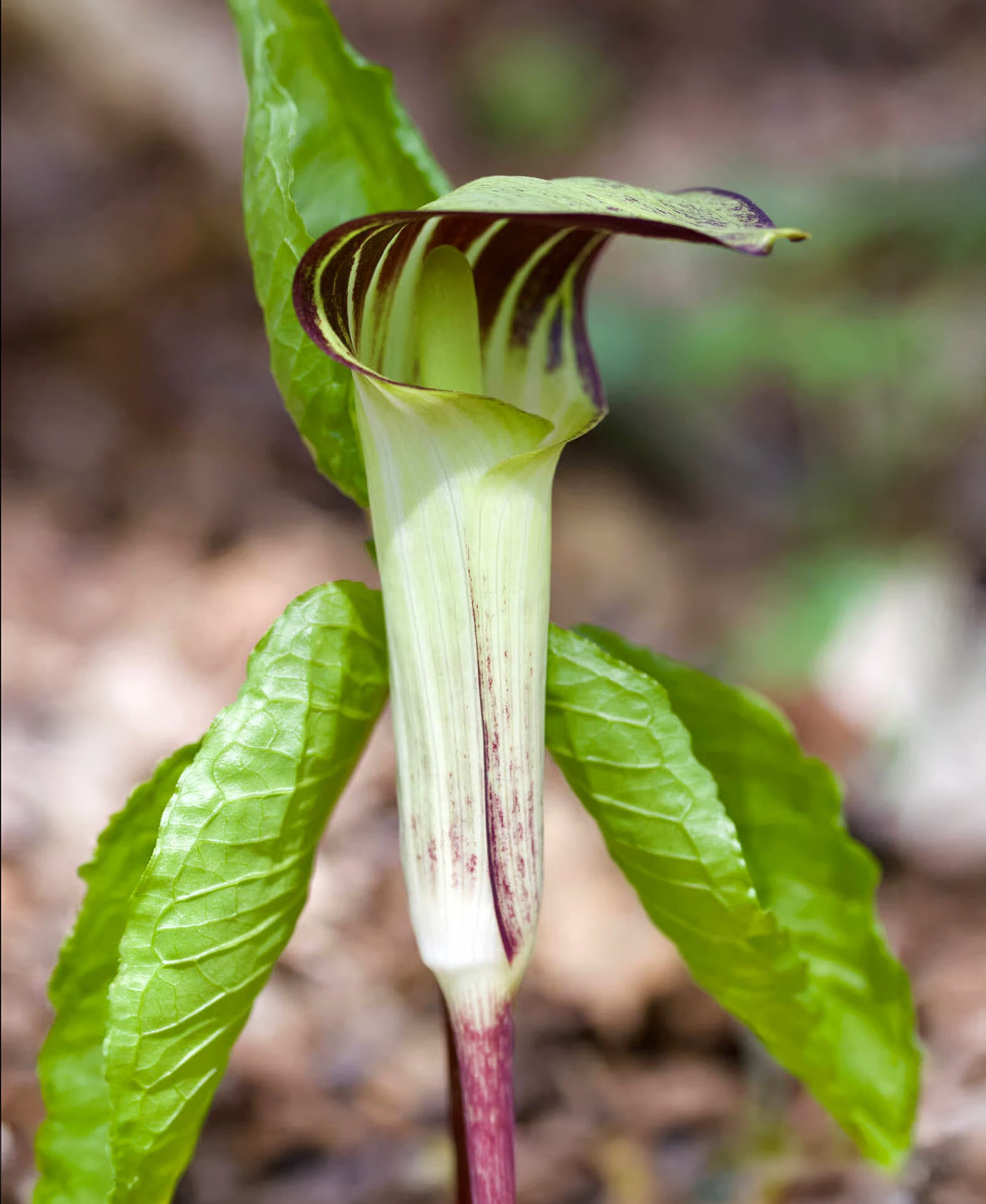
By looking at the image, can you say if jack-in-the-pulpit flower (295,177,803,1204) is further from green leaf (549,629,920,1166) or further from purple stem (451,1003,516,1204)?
green leaf (549,629,920,1166)

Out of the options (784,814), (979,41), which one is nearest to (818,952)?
(784,814)

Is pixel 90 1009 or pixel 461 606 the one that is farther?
pixel 90 1009

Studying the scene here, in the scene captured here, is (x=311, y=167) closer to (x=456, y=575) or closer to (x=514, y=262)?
(x=514, y=262)

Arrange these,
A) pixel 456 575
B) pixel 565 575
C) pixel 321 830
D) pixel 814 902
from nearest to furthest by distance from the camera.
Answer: pixel 456 575
pixel 321 830
pixel 814 902
pixel 565 575

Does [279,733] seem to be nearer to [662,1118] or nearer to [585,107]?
[662,1118]

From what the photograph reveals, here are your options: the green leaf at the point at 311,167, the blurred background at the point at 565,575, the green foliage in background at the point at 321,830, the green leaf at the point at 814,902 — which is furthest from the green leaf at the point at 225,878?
the blurred background at the point at 565,575

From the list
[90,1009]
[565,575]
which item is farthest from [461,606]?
[565,575]

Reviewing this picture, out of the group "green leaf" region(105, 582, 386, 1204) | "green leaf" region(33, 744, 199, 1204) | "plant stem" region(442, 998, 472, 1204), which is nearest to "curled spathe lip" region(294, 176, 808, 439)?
"green leaf" region(105, 582, 386, 1204)
